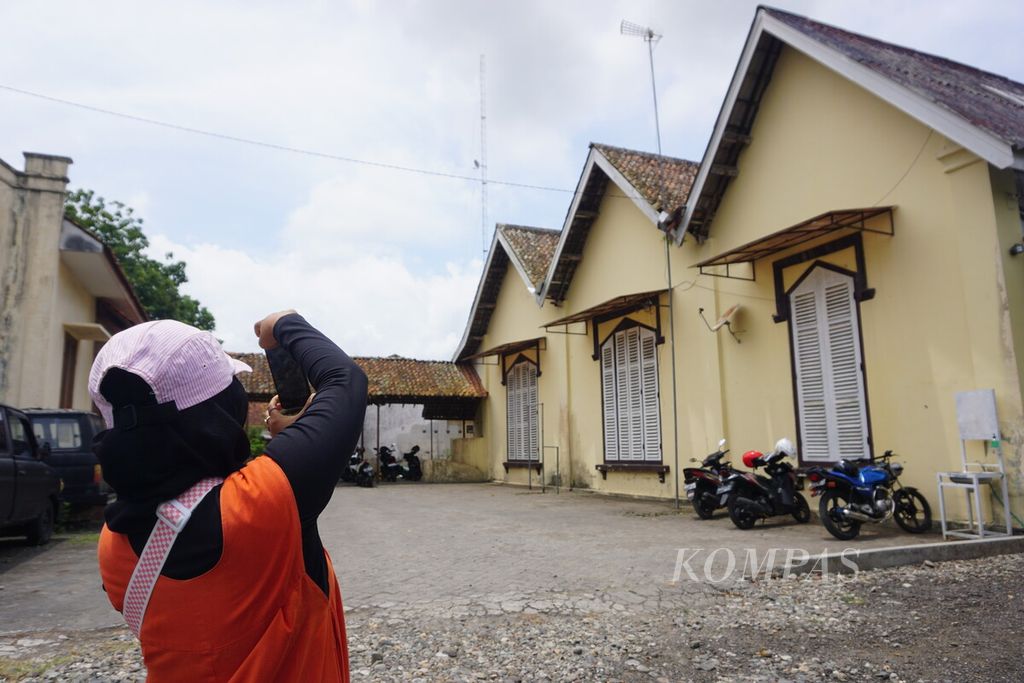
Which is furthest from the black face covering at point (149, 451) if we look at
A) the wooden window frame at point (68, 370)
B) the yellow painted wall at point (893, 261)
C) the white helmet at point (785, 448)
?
the wooden window frame at point (68, 370)

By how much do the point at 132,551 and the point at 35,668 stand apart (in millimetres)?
3759

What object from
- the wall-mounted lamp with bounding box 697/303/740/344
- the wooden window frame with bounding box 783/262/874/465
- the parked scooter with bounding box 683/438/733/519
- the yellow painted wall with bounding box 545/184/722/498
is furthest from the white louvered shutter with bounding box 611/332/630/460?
the wooden window frame with bounding box 783/262/874/465

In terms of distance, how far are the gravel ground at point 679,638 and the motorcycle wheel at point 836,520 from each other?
1830 millimetres

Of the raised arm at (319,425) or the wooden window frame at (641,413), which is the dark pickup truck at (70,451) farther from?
the raised arm at (319,425)

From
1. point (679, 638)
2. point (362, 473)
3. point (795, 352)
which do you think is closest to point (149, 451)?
point (679, 638)

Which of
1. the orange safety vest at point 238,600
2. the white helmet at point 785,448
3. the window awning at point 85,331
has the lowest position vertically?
the orange safety vest at point 238,600

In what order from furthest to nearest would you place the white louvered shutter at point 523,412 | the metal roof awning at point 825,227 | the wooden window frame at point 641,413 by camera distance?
1. the white louvered shutter at point 523,412
2. the wooden window frame at point 641,413
3. the metal roof awning at point 825,227

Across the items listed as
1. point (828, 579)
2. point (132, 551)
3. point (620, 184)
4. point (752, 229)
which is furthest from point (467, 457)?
point (132, 551)

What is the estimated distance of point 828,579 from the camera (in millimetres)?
5824

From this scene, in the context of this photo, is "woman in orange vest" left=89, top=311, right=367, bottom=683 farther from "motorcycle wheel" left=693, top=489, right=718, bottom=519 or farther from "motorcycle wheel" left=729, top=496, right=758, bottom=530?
"motorcycle wheel" left=693, top=489, right=718, bottom=519

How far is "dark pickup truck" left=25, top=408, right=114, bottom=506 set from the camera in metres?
9.85

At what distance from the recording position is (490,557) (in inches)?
283

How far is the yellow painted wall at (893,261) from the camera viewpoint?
25.3 ft

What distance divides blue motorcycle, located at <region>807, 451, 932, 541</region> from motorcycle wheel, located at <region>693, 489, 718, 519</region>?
Answer: 208 cm
